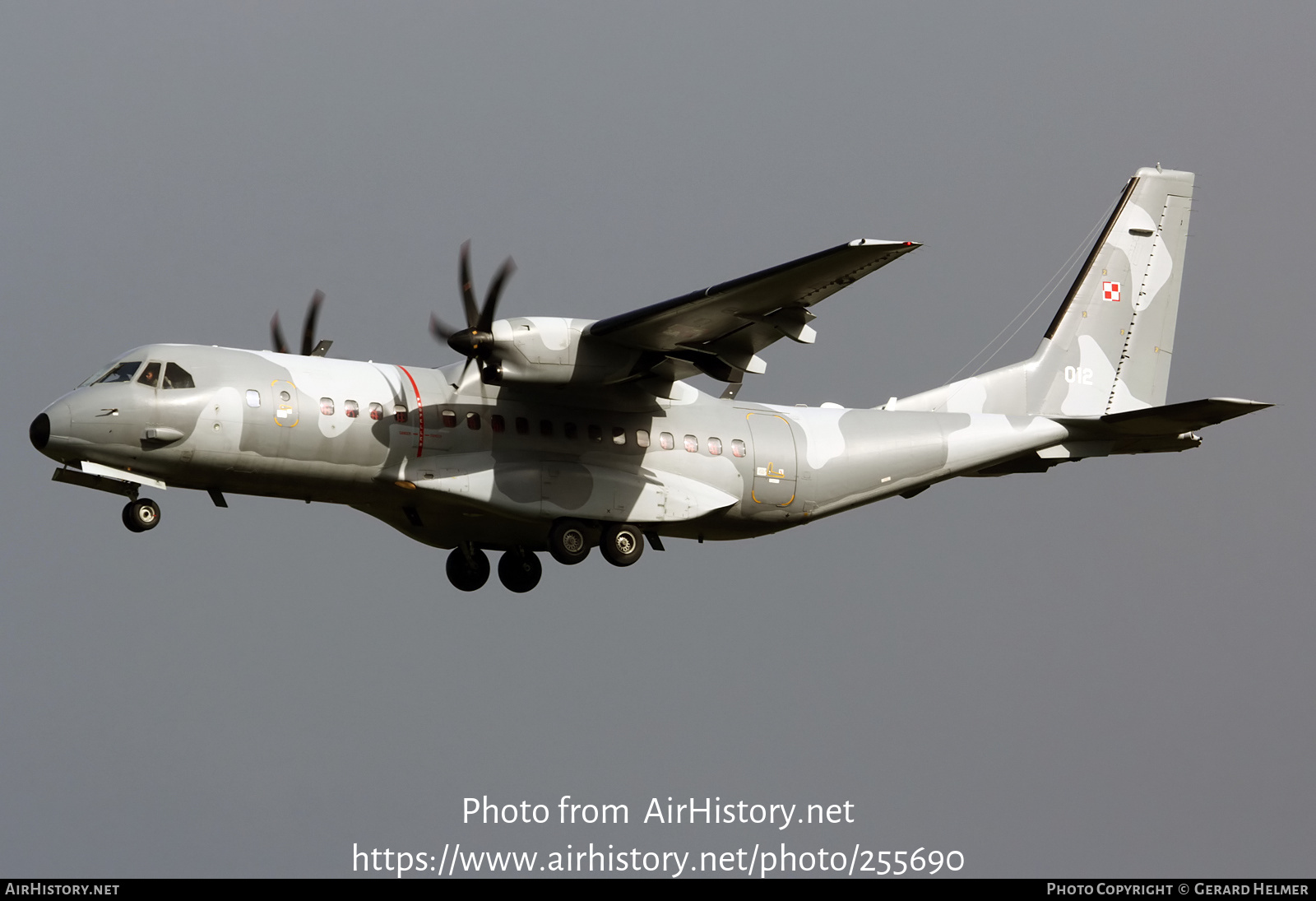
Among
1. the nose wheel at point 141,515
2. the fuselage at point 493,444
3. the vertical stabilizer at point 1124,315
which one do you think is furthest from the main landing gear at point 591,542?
the vertical stabilizer at point 1124,315

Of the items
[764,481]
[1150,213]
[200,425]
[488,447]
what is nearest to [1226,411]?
[1150,213]

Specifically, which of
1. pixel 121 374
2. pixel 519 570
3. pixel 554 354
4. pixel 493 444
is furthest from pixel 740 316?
pixel 121 374

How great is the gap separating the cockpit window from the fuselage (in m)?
0.02

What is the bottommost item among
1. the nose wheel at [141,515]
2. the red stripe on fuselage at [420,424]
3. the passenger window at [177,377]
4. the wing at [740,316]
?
the nose wheel at [141,515]

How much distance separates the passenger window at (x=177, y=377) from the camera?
741 inches

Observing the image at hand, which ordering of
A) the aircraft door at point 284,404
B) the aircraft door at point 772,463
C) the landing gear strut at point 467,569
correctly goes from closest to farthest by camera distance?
the aircraft door at point 284,404
the aircraft door at point 772,463
the landing gear strut at point 467,569

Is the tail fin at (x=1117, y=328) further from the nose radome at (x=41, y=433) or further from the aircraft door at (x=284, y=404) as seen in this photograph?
the nose radome at (x=41, y=433)

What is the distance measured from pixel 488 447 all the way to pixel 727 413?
3515 millimetres

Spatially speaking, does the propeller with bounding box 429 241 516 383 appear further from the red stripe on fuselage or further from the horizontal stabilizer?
the horizontal stabilizer

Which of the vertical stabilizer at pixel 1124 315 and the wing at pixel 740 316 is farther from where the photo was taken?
the vertical stabilizer at pixel 1124 315

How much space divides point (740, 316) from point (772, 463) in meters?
2.95

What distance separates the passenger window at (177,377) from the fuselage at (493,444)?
2 cm

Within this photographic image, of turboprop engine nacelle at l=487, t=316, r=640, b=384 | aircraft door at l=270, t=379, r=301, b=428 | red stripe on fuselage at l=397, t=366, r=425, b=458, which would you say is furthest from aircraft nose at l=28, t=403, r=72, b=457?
turboprop engine nacelle at l=487, t=316, r=640, b=384

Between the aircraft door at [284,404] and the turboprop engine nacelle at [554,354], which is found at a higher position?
the turboprop engine nacelle at [554,354]
